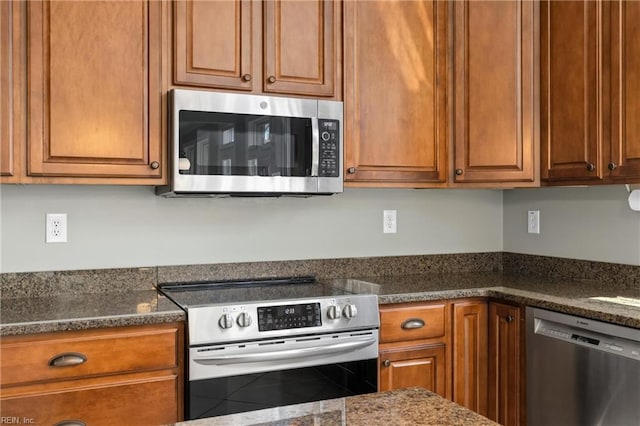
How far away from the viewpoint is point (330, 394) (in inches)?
89.0

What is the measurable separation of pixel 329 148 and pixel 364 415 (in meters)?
1.59

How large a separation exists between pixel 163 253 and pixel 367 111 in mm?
1100

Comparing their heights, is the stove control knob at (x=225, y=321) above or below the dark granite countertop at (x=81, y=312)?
below

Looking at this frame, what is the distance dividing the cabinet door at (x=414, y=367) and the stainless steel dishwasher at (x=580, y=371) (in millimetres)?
356

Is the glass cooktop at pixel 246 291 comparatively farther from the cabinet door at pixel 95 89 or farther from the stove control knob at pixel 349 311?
the cabinet door at pixel 95 89

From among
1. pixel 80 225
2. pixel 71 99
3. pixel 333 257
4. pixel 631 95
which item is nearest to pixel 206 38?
pixel 71 99

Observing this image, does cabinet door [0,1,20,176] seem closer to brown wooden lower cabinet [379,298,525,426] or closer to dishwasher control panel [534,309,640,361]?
brown wooden lower cabinet [379,298,525,426]

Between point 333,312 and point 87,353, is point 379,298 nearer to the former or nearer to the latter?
point 333,312

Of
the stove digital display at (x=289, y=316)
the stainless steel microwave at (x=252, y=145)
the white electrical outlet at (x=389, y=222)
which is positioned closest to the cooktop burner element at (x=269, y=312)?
the stove digital display at (x=289, y=316)

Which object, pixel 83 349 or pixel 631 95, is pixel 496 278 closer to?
pixel 631 95

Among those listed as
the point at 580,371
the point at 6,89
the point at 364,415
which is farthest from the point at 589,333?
the point at 6,89

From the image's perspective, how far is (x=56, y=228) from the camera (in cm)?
241

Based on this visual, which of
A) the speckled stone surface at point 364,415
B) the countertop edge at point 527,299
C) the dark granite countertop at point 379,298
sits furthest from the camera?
the countertop edge at point 527,299

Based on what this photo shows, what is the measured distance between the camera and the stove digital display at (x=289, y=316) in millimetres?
2123
